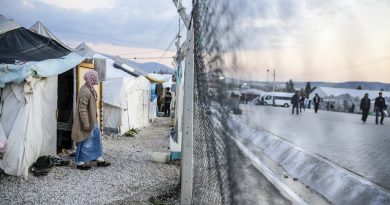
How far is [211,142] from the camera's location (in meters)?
3.80

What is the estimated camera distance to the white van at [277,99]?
7.59 feet

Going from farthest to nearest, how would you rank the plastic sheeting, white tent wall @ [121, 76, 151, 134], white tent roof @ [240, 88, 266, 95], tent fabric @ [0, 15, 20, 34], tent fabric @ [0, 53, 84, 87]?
white tent wall @ [121, 76, 151, 134]
the plastic sheeting
tent fabric @ [0, 15, 20, 34]
tent fabric @ [0, 53, 84, 87]
white tent roof @ [240, 88, 266, 95]

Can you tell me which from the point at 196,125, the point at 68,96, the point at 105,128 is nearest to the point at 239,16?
the point at 196,125

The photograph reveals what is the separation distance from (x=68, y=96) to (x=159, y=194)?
225 inches

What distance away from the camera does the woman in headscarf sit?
24.2ft

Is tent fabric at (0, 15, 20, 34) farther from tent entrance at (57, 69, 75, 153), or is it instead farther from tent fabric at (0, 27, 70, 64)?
tent entrance at (57, 69, 75, 153)

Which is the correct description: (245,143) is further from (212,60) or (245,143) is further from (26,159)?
(26,159)

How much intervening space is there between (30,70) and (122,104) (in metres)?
6.03

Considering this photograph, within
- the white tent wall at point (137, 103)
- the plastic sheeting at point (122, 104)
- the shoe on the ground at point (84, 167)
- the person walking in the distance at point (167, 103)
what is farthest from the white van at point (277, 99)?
the person walking in the distance at point (167, 103)

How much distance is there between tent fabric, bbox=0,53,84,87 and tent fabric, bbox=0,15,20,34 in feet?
5.79

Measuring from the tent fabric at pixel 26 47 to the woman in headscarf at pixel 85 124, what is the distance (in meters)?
1.53

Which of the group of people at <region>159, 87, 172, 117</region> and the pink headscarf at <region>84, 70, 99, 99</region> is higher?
the pink headscarf at <region>84, 70, 99, 99</region>

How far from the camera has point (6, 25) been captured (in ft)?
29.5

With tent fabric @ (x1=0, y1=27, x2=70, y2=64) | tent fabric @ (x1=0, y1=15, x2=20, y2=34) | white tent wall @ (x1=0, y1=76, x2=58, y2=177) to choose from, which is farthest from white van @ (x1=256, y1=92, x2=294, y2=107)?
tent fabric @ (x1=0, y1=15, x2=20, y2=34)
